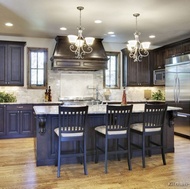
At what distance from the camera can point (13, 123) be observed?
19.6 feet

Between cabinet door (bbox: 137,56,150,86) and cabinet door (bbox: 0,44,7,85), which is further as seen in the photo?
cabinet door (bbox: 137,56,150,86)

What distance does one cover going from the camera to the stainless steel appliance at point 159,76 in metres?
7.07

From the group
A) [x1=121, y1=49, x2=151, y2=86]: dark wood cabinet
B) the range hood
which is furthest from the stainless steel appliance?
the range hood

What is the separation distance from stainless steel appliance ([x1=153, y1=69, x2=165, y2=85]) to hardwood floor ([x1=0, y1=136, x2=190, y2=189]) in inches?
124

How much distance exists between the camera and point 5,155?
4430 mm

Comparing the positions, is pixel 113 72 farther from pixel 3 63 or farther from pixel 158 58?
pixel 3 63

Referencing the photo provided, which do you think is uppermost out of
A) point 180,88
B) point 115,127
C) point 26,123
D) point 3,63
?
point 3,63

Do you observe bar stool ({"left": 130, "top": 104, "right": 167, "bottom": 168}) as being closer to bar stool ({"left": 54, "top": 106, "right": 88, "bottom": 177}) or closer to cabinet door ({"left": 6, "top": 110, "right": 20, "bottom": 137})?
bar stool ({"left": 54, "top": 106, "right": 88, "bottom": 177})

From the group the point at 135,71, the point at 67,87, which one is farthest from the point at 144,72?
the point at 67,87

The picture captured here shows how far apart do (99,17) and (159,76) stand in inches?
131

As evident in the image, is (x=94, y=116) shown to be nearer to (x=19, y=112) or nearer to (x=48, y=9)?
(x=48, y=9)

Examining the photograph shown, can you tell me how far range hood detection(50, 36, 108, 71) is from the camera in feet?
20.1

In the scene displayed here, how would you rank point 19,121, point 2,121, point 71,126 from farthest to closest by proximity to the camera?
point 19,121 → point 2,121 → point 71,126

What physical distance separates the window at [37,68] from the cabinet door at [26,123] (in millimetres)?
1000
